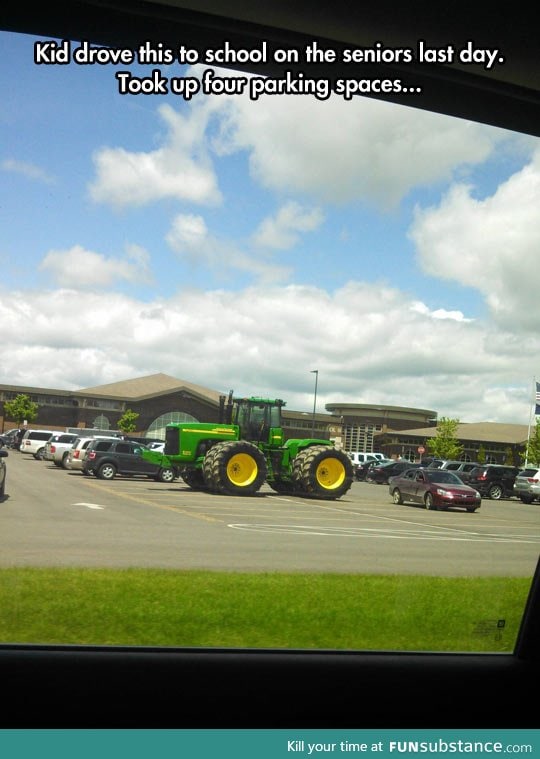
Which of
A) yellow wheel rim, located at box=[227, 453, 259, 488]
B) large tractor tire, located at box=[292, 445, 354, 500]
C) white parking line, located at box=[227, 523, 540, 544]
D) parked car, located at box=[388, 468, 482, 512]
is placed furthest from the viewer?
large tractor tire, located at box=[292, 445, 354, 500]

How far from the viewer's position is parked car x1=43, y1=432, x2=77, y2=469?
6453 millimetres

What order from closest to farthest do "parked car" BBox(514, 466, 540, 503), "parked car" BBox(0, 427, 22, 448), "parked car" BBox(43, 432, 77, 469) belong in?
"parked car" BBox(0, 427, 22, 448) < "parked car" BBox(43, 432, 77, 469) < "parked car" BBox(514, 466, 540, 503)

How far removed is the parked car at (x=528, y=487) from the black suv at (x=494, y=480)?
0.20ft

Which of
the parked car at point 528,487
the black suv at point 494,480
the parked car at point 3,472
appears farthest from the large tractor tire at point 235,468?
the parked car at point 528,487

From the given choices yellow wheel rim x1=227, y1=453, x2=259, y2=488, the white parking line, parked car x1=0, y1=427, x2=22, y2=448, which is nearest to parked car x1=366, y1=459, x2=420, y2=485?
the white parking line

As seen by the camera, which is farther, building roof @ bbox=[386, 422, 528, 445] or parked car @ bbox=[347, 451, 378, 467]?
parked car @ bbox=[347, 451, 378, 467]

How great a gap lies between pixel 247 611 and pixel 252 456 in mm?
2638

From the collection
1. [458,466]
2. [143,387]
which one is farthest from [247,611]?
[458,466]

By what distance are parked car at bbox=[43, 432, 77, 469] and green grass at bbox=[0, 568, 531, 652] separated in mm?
1724

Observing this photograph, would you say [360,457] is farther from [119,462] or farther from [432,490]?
[119,462]

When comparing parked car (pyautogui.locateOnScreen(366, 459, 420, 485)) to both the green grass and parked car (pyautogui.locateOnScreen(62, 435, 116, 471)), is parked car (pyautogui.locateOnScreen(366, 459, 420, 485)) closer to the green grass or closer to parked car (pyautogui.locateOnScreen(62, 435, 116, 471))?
the green grass

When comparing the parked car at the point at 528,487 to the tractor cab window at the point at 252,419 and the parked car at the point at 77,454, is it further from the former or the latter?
the parked car at the point at 77,454

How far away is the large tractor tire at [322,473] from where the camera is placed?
7.22 meters

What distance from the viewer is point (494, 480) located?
7242 mm
